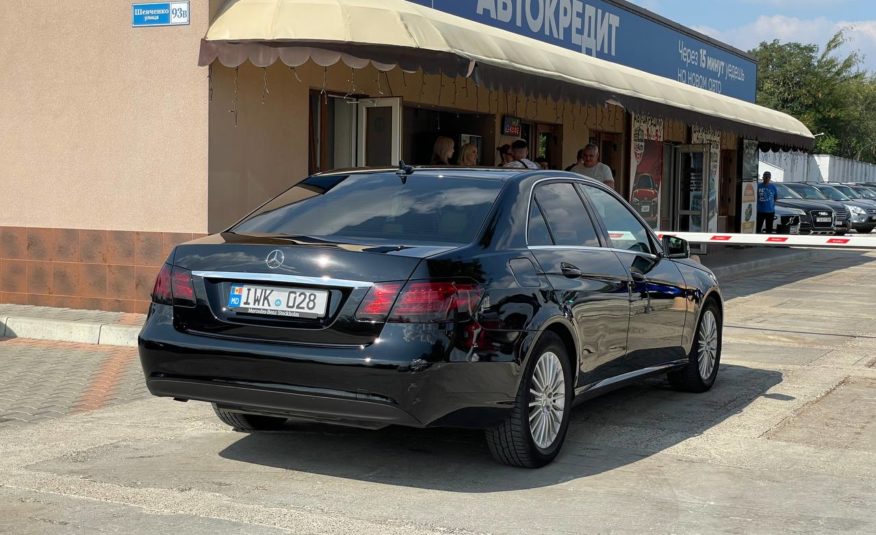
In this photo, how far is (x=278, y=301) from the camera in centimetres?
526

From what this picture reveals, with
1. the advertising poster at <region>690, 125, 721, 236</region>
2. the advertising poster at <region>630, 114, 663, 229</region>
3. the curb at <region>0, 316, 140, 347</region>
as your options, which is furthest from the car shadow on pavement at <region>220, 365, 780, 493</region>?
the advertising poster at <region>690, 125, 721, 236</region>

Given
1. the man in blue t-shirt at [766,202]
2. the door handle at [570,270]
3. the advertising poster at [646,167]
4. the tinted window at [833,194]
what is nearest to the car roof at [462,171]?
the door handle at [570,270]

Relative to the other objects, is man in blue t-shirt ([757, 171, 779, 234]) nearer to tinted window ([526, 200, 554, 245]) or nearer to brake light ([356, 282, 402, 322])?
tinted window ([526, 200, 554, 245])

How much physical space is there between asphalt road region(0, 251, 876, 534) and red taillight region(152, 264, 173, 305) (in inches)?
34.0

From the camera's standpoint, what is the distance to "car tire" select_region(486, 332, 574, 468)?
5598 mm

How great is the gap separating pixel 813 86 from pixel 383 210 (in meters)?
69.3

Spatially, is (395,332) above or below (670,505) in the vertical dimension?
above

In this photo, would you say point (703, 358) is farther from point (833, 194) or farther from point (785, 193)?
point (833, 194)

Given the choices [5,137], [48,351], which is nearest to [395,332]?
[48,351]

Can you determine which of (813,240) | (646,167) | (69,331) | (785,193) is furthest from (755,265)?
(785,193)

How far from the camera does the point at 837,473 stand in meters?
5.91

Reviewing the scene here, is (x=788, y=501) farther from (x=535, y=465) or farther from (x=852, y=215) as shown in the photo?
(x=852, y=215)

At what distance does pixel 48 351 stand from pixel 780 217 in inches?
1025

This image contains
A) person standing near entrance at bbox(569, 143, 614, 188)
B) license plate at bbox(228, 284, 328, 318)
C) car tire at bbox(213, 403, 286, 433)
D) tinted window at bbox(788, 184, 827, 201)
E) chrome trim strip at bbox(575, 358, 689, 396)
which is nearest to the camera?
license plate at bbox(228, 284, 328, 318)
